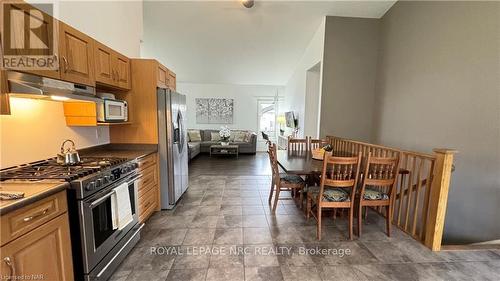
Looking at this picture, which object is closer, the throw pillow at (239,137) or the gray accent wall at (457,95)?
the gray accent wall at (457,95)

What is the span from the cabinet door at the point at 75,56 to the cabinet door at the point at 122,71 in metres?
0.49

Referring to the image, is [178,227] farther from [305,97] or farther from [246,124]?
[246,124]

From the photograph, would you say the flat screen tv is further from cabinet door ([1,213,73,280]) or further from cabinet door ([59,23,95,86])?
cabinet door ([1,213,73,280])

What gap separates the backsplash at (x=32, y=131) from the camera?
1744 mm

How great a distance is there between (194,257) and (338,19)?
15.4ft

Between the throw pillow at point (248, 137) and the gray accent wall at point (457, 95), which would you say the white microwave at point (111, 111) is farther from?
the throw pillow at point (248, 137)

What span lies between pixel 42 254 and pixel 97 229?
0.43 m

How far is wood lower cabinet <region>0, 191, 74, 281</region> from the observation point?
1.16 metres

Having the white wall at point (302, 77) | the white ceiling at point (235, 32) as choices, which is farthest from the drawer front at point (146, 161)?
the white wall at point (302, 77)

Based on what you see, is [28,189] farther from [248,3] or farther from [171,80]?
[248,3]

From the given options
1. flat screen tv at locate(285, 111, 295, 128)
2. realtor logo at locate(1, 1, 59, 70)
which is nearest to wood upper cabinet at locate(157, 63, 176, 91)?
realtor logo at locate(1, 1, 59, 70)

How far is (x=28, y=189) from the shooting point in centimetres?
137

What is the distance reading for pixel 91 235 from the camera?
1.67 metres

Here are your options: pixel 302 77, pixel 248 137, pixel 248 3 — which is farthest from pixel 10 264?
pixel 248 137
